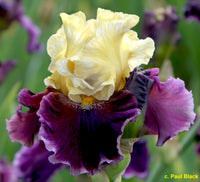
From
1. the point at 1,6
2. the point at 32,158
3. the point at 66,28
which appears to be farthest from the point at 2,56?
the point at 66,28

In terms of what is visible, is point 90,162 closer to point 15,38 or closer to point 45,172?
point 45,172

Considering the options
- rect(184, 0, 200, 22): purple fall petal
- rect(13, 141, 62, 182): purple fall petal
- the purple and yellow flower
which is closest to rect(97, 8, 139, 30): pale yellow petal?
rect(13, 141, 62, 182): purple fall petal

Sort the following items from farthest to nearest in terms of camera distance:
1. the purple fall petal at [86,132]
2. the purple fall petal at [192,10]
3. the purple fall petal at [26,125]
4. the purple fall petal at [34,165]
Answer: the purple fall petal at [192,10] → the purple fall petal at [34,165] → the purple fall petal at [26,125] → the purple fall petal at [86,132]

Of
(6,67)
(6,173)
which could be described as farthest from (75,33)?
(6,67)

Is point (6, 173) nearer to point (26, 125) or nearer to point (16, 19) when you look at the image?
point (26, 125)

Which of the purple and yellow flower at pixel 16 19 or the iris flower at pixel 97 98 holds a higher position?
the iris flower at pixel 97 98

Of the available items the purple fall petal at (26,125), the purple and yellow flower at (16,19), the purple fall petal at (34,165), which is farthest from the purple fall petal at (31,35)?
the purple fall petal at (26,125)

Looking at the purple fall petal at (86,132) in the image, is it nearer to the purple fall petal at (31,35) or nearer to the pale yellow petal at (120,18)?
the pale yellow petal at (120,18)
